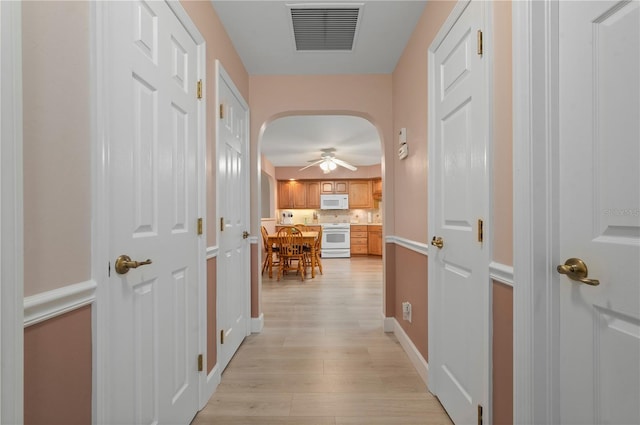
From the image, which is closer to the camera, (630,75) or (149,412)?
(630,75)

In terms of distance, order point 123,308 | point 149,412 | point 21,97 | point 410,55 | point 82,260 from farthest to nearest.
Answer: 1. point 410,55
2. point 149,412
3. point 123,308
4. point 82,260
5. point 21,97

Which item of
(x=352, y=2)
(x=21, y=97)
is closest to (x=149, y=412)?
(x=21, y=97)

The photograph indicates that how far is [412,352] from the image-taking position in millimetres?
2283

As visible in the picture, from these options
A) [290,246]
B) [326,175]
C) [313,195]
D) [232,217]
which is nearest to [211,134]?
[232,217]

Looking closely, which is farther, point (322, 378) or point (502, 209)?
point (322, 378)

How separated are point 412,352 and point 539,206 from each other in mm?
1686

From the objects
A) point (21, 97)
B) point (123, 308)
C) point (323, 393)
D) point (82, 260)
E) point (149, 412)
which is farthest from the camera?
point (323, 393)

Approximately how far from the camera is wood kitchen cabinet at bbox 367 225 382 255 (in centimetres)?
826

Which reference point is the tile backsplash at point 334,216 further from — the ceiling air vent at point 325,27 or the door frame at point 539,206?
the door frame at point 539,206

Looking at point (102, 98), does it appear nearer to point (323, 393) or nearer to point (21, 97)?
point (21, 97)

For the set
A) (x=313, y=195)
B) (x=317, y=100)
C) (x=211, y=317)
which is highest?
(x=317, y=100)

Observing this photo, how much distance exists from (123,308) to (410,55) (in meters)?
2.45

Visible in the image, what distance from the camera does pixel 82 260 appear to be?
92 cm

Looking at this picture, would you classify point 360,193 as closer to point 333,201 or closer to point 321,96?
point 333,201
